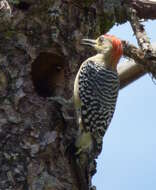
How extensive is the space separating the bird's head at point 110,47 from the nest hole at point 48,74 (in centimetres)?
40

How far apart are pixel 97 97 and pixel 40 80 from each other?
0.61 meters

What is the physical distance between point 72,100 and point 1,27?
2.48ft

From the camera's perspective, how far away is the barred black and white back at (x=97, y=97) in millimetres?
4820

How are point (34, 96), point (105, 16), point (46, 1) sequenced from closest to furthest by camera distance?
point (34, 96) < point (46, 1) < point (105, 16)

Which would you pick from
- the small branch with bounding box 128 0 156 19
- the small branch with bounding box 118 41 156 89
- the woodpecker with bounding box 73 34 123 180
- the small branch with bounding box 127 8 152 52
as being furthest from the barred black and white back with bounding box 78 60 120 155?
the small branch with bounding box 128 0 156 19

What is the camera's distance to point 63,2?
5.03 m

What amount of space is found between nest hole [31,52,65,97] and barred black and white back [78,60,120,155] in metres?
0.19

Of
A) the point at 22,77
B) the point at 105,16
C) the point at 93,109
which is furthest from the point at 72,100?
the point at 105,16

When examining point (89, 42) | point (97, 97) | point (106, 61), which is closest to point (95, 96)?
point (97, 97)

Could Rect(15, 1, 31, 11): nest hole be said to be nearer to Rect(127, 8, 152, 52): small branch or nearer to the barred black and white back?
the barred black and white back

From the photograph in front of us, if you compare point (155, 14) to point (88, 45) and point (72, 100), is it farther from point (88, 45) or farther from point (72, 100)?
point (72, 100)

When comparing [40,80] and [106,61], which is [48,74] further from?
[106,61]

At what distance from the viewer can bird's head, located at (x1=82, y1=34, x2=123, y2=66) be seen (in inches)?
212

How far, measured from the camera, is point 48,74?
5469 millimetres
